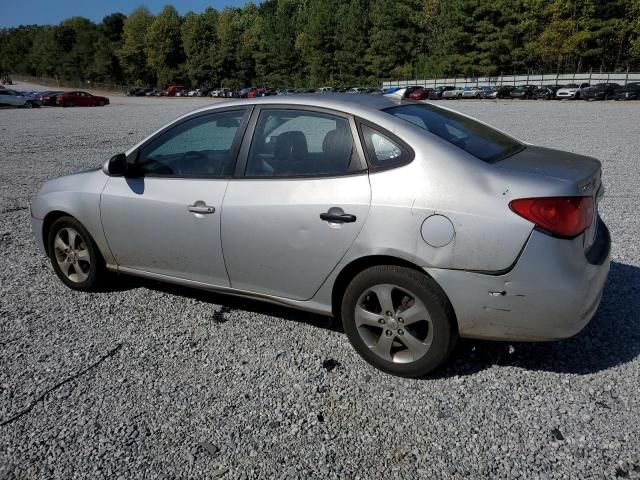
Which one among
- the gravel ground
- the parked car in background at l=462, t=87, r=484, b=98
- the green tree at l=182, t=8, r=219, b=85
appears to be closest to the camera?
the gravel ground

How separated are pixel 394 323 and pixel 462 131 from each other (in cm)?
134

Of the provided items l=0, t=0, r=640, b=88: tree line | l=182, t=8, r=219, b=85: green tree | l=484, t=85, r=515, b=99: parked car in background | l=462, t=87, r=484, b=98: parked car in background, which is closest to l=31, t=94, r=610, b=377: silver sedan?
l=484, t=85, r=515, b=99: parked car in background

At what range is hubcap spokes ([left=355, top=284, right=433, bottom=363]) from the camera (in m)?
3.10

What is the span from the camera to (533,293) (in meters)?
2.80

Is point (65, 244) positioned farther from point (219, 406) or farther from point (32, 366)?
point (219, 406)

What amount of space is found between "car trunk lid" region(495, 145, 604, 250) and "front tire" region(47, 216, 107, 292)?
10.6ft

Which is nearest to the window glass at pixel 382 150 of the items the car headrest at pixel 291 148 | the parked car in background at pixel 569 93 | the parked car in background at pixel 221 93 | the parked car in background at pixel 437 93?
the car headrest at pixel 291 148

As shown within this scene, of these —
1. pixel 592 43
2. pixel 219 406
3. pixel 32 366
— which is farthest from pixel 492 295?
pixel 592 43

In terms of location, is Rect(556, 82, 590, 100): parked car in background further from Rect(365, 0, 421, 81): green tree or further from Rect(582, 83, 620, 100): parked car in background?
Rect(365, 0, 421, 81): green tree

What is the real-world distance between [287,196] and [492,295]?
1.34 metres

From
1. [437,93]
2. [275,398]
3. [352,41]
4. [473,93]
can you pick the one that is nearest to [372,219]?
[275,398]

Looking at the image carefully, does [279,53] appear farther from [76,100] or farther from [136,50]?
[76,100]

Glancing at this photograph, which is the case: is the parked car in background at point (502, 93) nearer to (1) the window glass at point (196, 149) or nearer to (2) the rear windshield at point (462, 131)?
(2) the rear windshield at point (462, 131)

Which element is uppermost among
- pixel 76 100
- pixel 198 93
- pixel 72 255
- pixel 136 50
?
pixel 72 255
